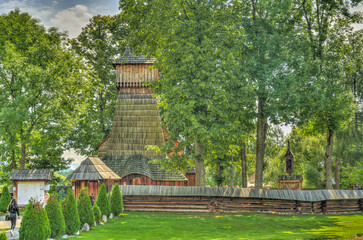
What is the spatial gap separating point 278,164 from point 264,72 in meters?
27.7

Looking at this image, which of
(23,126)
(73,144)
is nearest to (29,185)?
(23,126)

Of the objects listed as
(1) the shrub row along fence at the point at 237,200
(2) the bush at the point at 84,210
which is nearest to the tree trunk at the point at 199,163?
(1) the shrub row along fence at the point at 237,200

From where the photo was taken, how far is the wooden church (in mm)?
34750

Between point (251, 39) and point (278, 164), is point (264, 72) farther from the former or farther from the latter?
point (278, 164)

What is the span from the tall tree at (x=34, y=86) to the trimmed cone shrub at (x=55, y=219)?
21245mm

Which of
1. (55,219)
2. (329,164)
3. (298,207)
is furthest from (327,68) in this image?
(55,219)

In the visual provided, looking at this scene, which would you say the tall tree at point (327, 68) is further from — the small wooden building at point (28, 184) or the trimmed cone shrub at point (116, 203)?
the small wooden building at point (28, 184)

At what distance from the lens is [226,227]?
19266mm

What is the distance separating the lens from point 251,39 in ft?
93.4

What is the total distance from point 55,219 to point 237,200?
13590 mm

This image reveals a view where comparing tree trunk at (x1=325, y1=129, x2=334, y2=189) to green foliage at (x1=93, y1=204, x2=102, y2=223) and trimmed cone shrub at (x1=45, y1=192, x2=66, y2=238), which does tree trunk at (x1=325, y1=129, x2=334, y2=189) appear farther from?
trimmed cone shrub at (x1=45, y1=192, x2=66, y2=238)

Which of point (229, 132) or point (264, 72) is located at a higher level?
point (264, 72)

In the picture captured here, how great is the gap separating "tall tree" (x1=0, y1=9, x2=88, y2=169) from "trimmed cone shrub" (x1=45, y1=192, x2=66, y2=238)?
69.7ft

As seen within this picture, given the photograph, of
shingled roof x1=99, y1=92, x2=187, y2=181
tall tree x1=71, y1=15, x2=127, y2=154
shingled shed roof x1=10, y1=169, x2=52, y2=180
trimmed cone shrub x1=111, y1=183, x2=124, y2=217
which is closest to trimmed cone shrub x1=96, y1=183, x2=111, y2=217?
trimmed cone shrub x1=111, y1=183, x2=124, y2=217
